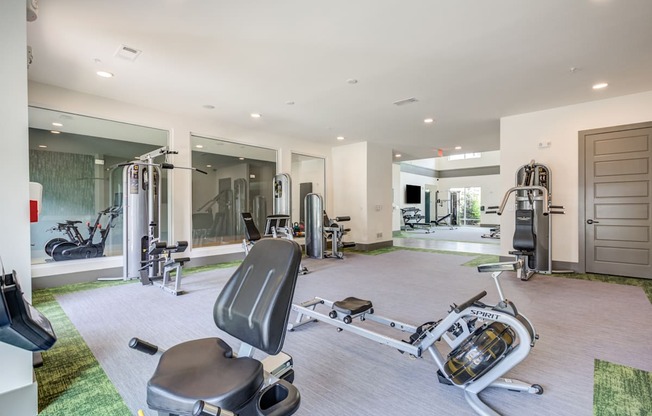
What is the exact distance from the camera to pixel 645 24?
287 centimetres

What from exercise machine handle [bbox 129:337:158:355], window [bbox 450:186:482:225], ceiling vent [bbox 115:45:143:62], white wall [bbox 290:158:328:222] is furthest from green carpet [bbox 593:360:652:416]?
window [bbox 450:186:482:225]

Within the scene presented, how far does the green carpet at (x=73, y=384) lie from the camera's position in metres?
1.76

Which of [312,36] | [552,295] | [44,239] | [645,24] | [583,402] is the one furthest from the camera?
[44,239]

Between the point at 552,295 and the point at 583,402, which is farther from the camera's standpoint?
the point at 552,295

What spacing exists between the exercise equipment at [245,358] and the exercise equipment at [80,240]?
4499mm

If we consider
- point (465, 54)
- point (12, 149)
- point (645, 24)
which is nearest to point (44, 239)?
point (12, 149)

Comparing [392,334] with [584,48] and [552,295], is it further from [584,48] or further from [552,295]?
[584,48]

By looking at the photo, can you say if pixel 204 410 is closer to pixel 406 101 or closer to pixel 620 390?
pixel 620 390

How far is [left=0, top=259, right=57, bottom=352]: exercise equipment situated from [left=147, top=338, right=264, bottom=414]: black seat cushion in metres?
0.47

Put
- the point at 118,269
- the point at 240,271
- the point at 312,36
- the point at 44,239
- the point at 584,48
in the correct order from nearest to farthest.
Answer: the point at 240,271
the point at 312,36
the point at 584,48
the point at 44,239
the point at 118,269

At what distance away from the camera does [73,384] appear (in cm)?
200

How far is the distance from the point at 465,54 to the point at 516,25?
584 millimetres

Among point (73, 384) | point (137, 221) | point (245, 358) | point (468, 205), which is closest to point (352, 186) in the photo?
point (137, 221)

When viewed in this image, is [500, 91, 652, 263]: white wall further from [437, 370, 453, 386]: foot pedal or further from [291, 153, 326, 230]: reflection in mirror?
[437, 370, 453, 386]: foot pedal
